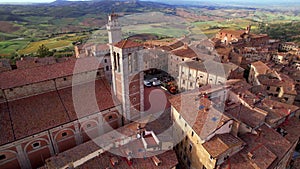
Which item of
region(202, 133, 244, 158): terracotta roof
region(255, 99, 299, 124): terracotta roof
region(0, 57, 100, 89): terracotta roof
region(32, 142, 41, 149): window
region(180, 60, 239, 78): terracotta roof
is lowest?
region(32, 142, 41, 149): window

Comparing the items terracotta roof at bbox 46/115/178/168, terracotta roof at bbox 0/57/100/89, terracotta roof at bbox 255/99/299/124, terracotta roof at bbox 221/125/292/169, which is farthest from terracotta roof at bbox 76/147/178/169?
terracotta roof at bbox 255/99/299/124

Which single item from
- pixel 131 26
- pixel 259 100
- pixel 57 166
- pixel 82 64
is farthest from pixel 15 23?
pixel 259 100

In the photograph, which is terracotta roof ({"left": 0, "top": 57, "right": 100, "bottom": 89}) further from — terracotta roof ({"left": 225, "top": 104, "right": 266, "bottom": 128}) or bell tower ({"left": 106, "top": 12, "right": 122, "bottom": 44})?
terracotta roof ({"left": 225, "top": 104, "right": 266, "bottom": 128})

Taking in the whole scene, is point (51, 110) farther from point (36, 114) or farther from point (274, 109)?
point (274, 109)

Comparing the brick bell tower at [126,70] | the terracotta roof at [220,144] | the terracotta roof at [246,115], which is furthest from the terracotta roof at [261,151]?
the brick bell tower at [126,70]

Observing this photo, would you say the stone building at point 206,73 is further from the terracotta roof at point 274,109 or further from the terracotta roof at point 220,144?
the terracotta roof at point 220,144

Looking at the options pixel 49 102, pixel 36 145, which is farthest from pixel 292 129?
pixel 36 145
